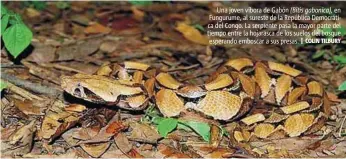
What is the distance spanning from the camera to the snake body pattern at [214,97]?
500cm

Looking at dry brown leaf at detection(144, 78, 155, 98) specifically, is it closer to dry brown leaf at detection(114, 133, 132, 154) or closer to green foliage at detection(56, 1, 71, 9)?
dry brown leaf at detection(114, 133, 132, 154)

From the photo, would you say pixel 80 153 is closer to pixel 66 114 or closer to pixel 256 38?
pixel 66 114

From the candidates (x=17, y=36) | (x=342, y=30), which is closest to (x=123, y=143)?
(x=17, y=36)

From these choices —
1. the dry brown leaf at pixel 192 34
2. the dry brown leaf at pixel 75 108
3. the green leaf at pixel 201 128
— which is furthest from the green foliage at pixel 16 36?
the dry brown leaf at pixel 192 34

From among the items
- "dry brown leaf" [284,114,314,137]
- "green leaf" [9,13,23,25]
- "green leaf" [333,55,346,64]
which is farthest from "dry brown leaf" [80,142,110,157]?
"green leaf" [333,55,346,64]

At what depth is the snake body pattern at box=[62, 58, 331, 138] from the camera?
5000 mm

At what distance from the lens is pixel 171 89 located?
5117mm

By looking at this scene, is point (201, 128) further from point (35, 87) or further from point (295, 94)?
point (35, 87)

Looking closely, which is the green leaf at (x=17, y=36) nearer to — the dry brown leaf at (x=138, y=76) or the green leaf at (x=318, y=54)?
the dry brown leaf at (x=138, y=76)

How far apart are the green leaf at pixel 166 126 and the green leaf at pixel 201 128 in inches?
5.1

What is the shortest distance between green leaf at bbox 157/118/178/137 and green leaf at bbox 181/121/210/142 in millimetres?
131

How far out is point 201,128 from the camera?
489 cm

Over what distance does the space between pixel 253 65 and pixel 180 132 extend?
51.6 inches

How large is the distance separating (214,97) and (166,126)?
23.4 inches
